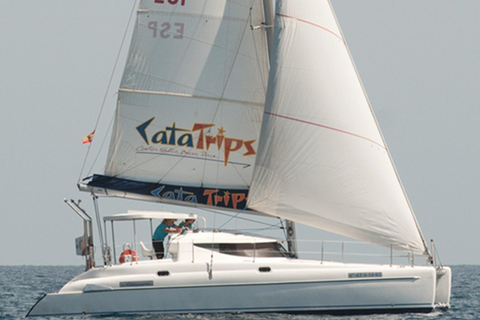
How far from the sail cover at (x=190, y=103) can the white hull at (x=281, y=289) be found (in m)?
2.67

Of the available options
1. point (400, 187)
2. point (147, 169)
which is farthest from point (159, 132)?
point (400, 187)

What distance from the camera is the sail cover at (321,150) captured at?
21.7 meters

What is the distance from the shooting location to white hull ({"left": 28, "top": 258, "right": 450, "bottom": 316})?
21.1m

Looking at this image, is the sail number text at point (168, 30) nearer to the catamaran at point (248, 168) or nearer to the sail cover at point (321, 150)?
the catamaran at point (248, 168)

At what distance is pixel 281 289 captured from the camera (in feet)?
69.3

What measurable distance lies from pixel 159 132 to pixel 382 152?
18.2 ft

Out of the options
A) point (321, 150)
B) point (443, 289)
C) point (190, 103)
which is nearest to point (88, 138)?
point (190, 103)

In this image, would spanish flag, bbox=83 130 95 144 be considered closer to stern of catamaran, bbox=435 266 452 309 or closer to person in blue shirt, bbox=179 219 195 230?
person in blue shirt, bbox=179 219 195 230

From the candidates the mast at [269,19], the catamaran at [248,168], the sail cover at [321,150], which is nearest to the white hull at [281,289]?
the catamaran at [248,168]

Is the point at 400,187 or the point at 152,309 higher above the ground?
the point at 400,187

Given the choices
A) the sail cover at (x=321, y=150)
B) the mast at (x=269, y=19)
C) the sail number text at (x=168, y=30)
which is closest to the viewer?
the sail cover at (x=321, y=150)

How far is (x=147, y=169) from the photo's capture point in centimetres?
2395

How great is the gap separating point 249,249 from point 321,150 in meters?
2.85

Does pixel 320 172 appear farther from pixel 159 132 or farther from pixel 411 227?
pixel 159 132
